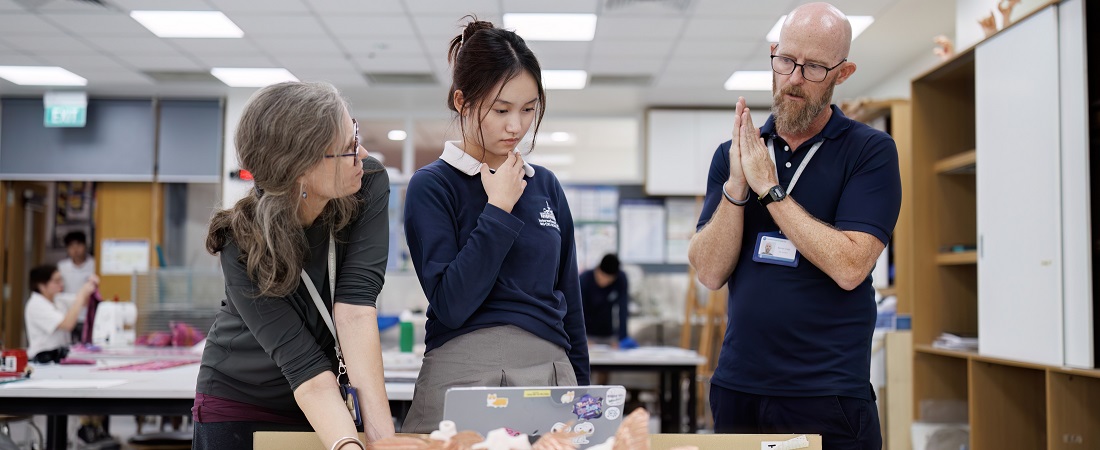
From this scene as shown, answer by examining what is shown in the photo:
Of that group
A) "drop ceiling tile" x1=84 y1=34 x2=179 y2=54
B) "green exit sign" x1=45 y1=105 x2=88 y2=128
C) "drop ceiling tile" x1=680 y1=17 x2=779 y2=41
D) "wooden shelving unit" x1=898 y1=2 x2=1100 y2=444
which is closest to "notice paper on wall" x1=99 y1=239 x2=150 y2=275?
"green exit sign" x1=45 y1=105 x2=88 y2=128

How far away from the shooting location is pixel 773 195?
1.58 metres

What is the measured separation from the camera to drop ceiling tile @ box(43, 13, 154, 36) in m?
5.92

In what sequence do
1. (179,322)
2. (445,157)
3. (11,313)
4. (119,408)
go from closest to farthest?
1. (445,157)
2. (119,408)
3. (179,322)
4. (11,313)

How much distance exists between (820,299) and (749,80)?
6340 mm

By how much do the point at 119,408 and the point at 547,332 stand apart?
183cm

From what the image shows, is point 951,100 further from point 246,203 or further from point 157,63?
point 157,63

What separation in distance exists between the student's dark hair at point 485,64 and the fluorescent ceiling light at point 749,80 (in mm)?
6054

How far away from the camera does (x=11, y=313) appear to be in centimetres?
934

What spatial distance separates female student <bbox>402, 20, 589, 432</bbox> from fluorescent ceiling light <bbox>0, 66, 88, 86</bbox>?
7.27m

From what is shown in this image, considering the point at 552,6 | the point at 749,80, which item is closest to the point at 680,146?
the point at 749,80

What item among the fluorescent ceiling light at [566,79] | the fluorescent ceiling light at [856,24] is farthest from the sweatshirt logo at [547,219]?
the fluorescent ceiling light at [566,79]

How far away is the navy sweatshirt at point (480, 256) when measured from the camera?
137 cm

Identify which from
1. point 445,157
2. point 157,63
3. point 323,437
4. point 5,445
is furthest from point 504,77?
point 157,63

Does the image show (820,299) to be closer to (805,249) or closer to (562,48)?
(805,249)
